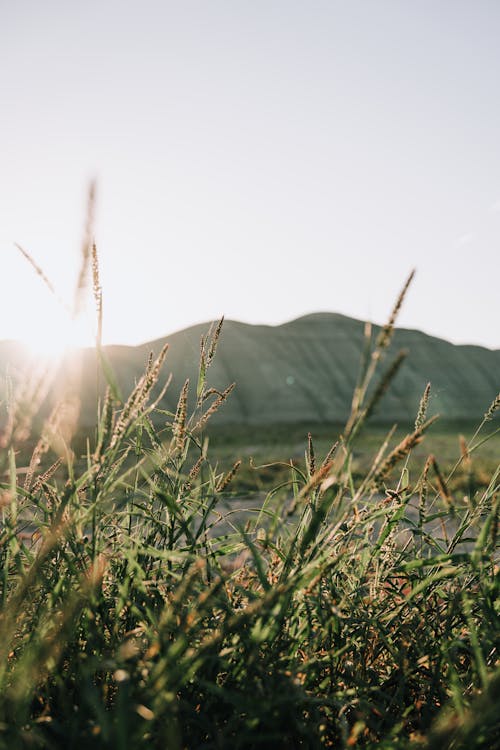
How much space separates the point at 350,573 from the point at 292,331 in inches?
2460

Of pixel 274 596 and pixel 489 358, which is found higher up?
pixel 489 358

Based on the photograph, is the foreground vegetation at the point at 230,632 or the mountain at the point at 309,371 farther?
the mountain at the point at 309,371

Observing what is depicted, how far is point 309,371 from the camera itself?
56750 millimetres

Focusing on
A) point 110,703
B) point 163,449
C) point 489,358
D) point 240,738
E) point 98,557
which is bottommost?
point 110,703

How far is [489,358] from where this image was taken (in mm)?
65375

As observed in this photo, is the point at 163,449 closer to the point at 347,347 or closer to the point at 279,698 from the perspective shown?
the point at 279,698

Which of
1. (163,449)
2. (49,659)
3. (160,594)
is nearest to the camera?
(49,659)

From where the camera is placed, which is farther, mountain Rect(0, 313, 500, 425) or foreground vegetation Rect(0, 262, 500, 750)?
mountain Rect(0, 313, 500, 425)

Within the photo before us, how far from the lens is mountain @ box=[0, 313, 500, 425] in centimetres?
4784

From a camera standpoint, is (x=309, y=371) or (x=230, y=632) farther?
(x=309, y=371)

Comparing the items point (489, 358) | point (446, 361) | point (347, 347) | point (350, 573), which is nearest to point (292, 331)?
point (347, 347)

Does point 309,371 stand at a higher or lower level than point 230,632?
higher

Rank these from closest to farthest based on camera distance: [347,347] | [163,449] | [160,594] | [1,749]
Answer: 1. [1,749]
2. [160,594]
3. [163,449]
4. [347,347]

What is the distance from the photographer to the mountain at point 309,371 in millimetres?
47844
